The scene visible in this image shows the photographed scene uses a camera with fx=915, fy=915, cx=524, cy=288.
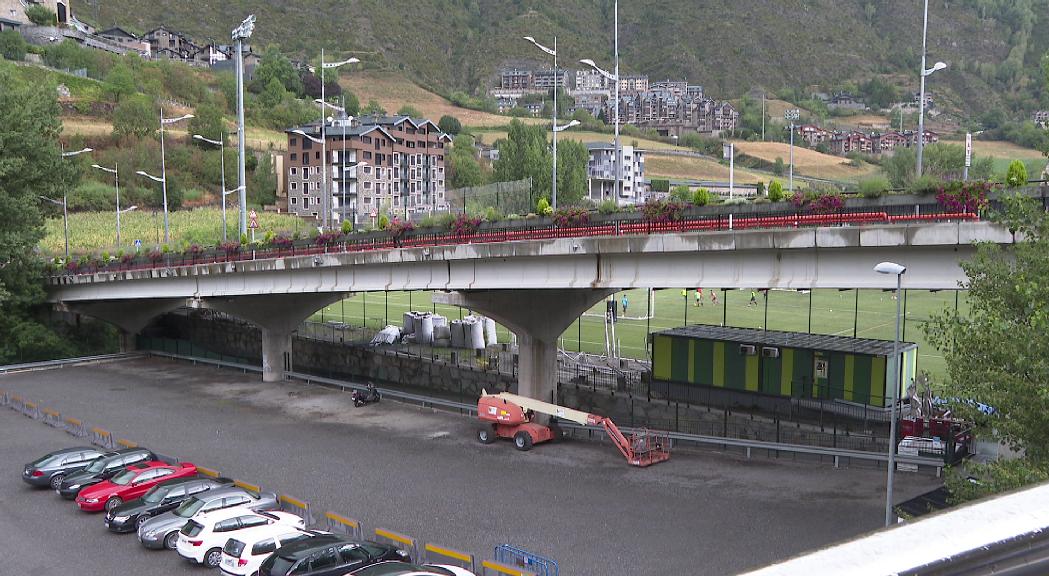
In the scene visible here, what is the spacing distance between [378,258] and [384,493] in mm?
11591

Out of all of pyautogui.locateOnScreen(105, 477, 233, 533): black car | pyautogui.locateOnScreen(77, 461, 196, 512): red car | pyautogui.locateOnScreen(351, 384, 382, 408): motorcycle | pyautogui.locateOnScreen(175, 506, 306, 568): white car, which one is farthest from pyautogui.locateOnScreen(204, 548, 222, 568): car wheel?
pyautogui.locateOnScreen(351, 384, 382, 408): motorcycle

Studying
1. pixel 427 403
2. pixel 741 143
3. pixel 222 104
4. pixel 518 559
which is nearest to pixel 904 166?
pixel 427 403

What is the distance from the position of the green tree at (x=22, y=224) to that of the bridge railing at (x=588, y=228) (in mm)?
14682

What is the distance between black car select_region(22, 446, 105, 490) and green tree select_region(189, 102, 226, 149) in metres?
111

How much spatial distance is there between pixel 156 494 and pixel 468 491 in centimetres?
830

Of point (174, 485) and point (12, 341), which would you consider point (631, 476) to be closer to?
point (174, 485)

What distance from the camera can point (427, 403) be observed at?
127ft

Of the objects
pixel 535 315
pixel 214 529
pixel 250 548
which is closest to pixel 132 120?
pixel 535 315

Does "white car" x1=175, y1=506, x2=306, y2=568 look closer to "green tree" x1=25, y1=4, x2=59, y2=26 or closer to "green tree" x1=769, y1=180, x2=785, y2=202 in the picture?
"green tree" x1=769, y1=180, x2=785, y2=202

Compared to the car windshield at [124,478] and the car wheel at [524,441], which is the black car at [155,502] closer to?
the car windshield at [124,478]

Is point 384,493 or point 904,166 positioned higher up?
point 904,166

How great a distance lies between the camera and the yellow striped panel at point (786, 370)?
119 feet

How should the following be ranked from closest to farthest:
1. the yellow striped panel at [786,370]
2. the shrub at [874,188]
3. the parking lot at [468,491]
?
1. the parking lot at [468,491]
2. the shrub at [874,188]
3. the yellow striped panel at [786,370]

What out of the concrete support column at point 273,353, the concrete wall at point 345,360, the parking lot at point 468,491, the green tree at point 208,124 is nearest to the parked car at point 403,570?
the parking lot at point 468,491
